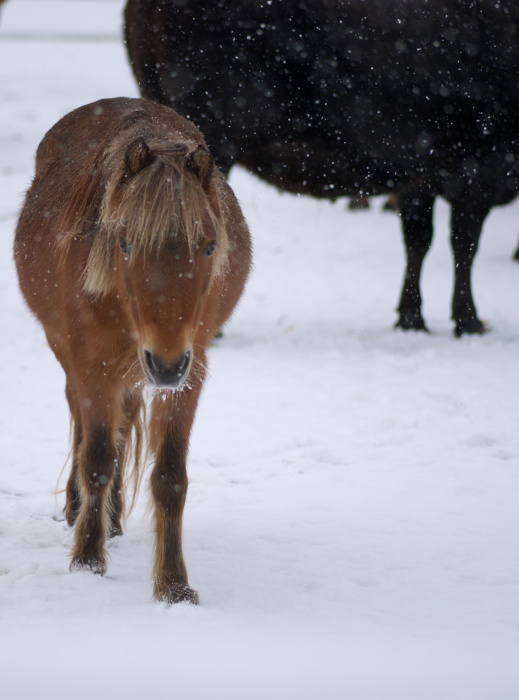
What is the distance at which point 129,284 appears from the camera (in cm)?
264

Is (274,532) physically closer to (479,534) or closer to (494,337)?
(479,534)

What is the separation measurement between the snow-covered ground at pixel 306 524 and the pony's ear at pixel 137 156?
4.19 ft

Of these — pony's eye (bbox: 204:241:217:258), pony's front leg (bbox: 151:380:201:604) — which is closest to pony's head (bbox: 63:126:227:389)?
pony's eye (bbox: 204:241:217:258)

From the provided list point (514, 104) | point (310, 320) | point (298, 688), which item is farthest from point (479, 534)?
point (514, 104)

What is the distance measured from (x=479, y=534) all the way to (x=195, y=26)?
4215mm

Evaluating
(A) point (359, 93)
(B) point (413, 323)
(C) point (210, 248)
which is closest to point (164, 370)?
(C) point (210, 248)

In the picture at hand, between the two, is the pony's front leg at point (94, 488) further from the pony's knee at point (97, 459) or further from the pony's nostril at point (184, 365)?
the pony's nostril at point (184, 365)

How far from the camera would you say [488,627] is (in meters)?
2.85

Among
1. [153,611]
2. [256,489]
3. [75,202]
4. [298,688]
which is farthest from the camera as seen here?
[256,489]

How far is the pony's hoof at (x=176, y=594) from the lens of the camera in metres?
2.88

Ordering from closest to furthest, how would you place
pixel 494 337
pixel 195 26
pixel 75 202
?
pixel 75 202
pixel 195 26
pixel 494 337

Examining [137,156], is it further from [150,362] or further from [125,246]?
[150,362]

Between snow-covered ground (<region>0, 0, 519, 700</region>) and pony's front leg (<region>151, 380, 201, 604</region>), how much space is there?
0.13 metres

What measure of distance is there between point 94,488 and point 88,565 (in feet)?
0.91
